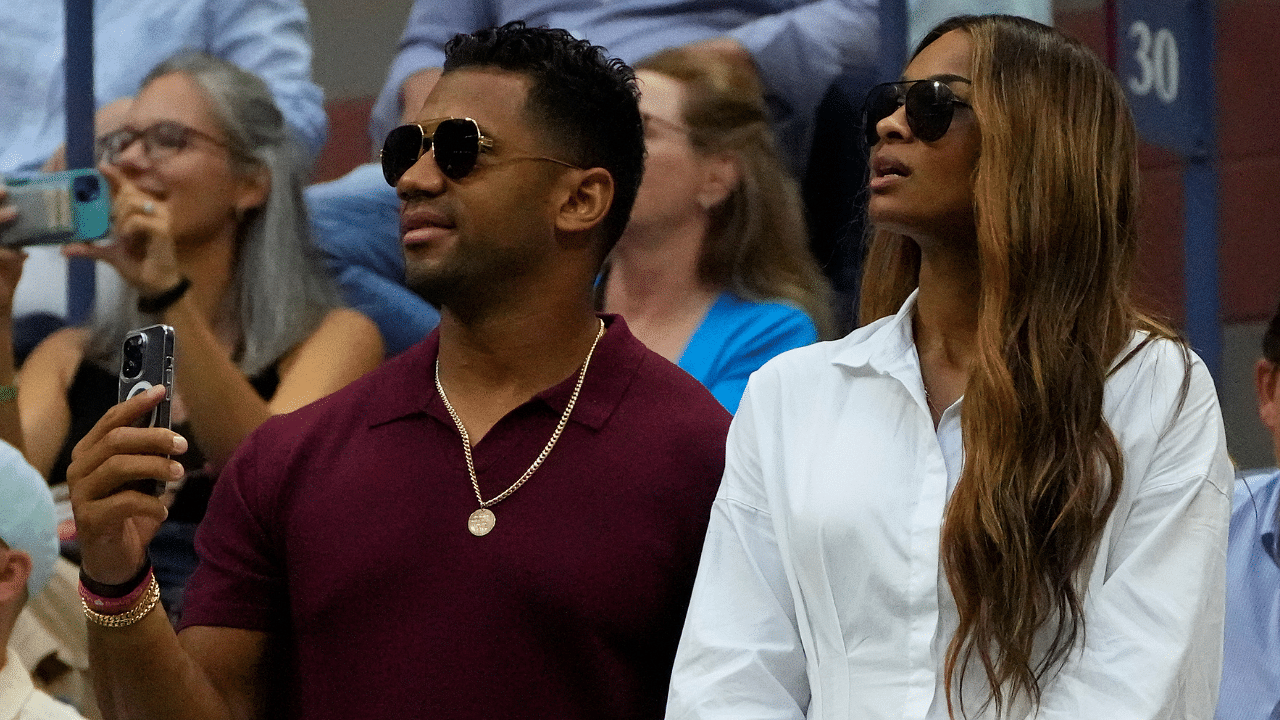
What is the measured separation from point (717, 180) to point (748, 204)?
74 mm

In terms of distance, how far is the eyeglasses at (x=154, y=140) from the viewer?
11.3 feet

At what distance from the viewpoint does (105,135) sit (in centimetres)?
348

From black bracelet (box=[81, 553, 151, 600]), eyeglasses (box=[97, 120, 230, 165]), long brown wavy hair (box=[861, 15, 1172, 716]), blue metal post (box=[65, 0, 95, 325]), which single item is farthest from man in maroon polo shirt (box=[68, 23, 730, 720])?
blue metal post (box=[65, 0, 95, 325])

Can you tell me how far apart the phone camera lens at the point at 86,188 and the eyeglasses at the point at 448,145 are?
1.45 m

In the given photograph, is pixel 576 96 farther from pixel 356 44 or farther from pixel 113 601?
pixel 356 44

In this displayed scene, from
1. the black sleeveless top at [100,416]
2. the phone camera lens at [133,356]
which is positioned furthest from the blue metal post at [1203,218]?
the phone camera lens at [133,356]

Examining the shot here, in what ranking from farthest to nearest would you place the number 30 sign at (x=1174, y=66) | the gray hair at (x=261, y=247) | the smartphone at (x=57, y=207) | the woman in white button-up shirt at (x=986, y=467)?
the smartphone at (x=57, y=207), the gray hair at (x=261, y=247), the number 30 sign at (x=1174, y=66), the woman in white button-up shirt at (x=986, y=467)

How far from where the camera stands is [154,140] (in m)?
3.45

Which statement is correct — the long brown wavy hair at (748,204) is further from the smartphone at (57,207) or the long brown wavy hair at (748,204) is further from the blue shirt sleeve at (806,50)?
the smartphone at (57,207)

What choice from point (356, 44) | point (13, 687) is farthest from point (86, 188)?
point (13, 687)

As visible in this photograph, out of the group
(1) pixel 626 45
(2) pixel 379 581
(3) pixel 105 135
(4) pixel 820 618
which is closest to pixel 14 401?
(3) pixel 105 135

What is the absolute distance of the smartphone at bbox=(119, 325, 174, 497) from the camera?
1977 mm

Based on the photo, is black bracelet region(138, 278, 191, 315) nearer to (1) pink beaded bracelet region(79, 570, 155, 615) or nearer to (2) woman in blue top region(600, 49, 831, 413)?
(2) woman in blue top region(600, 49, 831, 413)

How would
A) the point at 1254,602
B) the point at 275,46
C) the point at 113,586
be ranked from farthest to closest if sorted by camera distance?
the point at 275,46 → the point at 1254,602 → the point at 113,586
